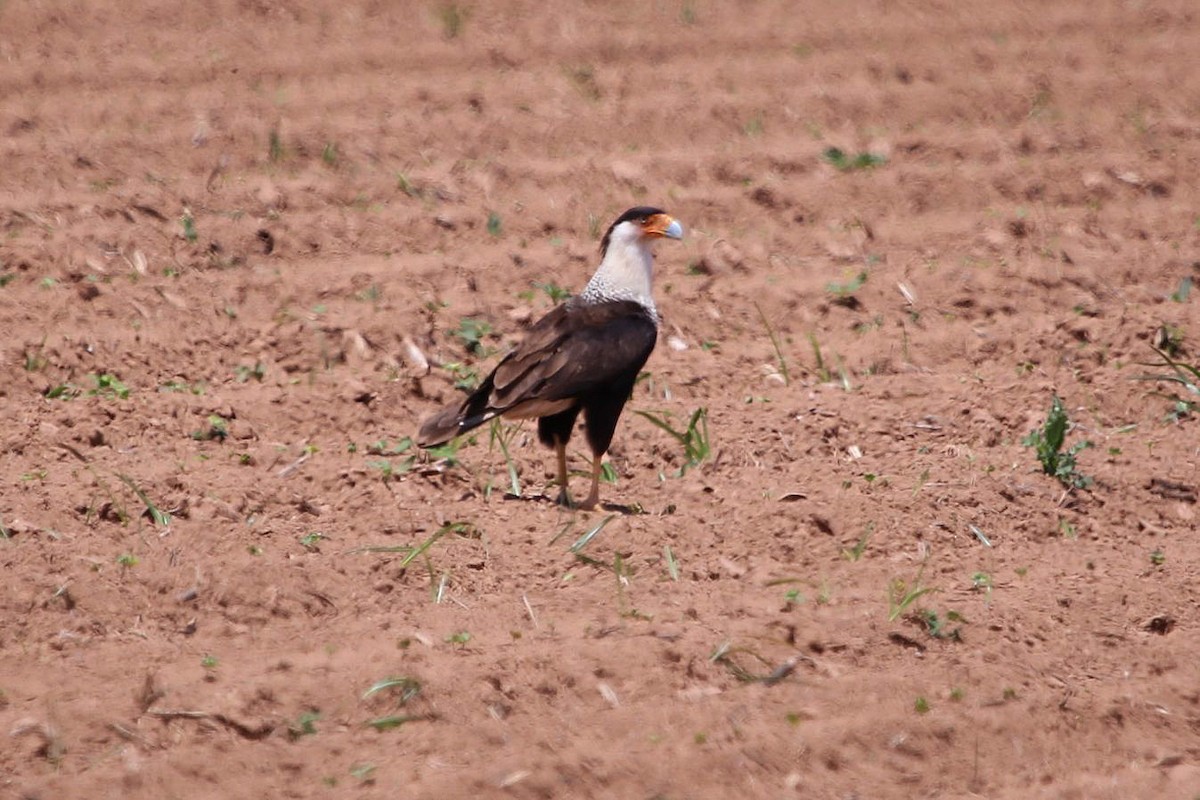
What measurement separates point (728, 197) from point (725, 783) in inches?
215

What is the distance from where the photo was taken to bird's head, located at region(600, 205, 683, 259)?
7.66 m

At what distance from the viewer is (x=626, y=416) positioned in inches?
310

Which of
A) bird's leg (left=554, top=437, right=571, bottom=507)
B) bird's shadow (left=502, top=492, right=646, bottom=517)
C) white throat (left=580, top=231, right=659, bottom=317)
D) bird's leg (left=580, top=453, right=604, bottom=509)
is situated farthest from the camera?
white throat (left=580, top=231, right=659, bottom=317)

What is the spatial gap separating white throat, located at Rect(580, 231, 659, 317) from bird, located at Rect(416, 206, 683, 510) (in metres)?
0.09

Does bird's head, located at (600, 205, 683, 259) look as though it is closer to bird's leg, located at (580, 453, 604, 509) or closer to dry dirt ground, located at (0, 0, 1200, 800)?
dry dirt ground, located at (0, 0, 1200, 800)

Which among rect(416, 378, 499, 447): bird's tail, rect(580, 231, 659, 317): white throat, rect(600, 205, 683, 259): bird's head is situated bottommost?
rect(416, 378, 499, 447): bird's tail

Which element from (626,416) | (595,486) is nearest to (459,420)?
(595,486)

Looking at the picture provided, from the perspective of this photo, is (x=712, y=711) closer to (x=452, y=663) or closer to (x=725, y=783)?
(x=725, y=783)

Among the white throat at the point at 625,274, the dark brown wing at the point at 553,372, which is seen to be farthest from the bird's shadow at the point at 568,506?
the white throat at the point at 625,274

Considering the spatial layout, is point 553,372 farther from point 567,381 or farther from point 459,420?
point 459,420

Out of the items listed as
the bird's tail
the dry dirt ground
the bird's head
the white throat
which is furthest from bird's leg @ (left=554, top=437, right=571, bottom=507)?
the bird's head

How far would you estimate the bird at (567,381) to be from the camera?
7043 mm

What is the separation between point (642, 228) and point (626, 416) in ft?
2.83

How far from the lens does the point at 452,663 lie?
215 inches
